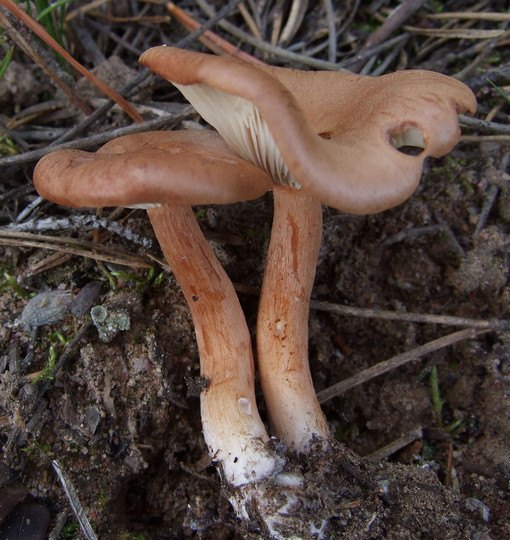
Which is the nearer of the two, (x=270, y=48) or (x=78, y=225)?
(x=78, y=225)

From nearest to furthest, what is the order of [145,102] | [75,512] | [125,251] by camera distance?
[75,512] → [125,251] → [145,102]

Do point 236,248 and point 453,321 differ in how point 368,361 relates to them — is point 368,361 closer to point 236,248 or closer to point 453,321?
point 453,321

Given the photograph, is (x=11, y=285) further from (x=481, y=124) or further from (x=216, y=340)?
(x=481, y=124)

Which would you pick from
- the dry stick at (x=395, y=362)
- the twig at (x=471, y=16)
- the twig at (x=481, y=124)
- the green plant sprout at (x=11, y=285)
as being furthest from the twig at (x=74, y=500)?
the twig at (x=471, y=16)

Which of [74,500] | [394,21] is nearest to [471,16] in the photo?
[394,21]

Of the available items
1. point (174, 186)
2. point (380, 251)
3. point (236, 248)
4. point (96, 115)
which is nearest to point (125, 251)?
point (236, 248)

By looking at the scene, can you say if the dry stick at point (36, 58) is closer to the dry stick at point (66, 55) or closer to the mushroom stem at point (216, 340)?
the dry stick at point (66, 55)

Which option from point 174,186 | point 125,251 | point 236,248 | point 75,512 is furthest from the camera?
point 236,248
